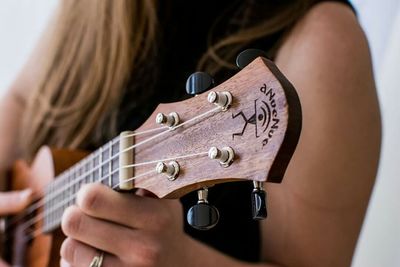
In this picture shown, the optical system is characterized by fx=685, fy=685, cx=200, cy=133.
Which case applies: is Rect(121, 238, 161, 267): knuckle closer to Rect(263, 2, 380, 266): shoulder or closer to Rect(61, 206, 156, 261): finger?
Rect(61, 206, 156, 261): finger

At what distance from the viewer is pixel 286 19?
787 mm

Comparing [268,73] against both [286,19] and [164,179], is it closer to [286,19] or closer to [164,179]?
[164,179]

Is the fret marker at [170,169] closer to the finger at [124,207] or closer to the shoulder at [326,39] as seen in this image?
the finger at [124,207]

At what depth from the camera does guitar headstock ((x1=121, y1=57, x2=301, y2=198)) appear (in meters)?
0.46

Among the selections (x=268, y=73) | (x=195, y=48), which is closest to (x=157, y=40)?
(x=195, y=48)

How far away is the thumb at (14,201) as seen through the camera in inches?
36.4

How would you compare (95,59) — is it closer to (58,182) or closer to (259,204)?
(58,182)

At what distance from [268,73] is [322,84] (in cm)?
26

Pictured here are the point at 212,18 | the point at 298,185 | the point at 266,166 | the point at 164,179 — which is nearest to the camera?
the point at 266,166

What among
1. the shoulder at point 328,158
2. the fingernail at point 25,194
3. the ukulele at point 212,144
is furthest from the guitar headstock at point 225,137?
the fingernail at point 25,194

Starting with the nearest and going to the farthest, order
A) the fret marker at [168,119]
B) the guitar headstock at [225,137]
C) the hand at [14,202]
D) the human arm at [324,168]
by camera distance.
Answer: the guitar headstock at [225,137] → the fret marker at [168,119] → the human arm at [324,168] → the hand at [14,202]

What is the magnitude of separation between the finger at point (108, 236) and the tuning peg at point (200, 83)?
0.16 m

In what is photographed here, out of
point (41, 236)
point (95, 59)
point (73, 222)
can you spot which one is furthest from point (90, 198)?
point (95, 59)

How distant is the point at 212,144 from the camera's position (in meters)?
0.52
